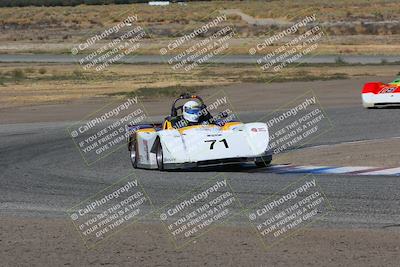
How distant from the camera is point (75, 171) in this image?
1712 cm

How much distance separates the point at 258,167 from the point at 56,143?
248 inches

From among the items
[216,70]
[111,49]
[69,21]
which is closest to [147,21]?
[69,21]

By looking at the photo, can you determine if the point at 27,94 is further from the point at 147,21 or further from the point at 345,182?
the point at 147,21

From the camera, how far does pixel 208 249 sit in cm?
1025

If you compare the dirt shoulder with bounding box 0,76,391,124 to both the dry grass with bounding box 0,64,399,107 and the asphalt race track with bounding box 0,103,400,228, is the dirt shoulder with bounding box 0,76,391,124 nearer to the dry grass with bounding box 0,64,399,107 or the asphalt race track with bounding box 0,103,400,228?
the dry grass with bounding box 0,64,399,107
